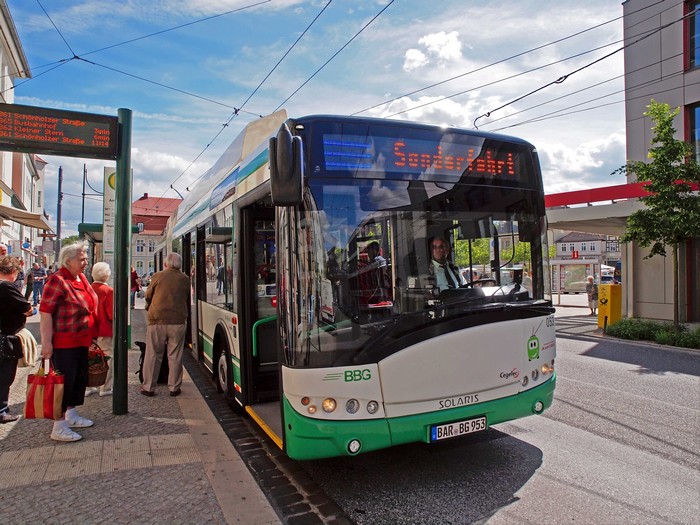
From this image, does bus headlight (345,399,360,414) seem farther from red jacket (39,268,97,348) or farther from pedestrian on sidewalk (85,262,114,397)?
pedestrian on sidewalk (85,262,114,397)

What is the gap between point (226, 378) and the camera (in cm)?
597

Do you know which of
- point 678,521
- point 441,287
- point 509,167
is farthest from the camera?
point 509,167

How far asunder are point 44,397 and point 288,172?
9.98 feet

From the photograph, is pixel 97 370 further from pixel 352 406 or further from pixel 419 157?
pixel 419 157

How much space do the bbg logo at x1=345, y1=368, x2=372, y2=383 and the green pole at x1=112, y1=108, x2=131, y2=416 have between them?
3217 mm

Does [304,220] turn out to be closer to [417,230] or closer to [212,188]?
[417,230]

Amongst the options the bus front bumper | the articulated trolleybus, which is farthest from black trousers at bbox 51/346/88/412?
the bus front bumper

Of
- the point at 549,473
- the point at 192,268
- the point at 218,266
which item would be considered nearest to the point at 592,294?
the point at 192,268

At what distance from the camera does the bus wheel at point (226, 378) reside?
581 cm

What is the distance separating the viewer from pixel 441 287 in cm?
393

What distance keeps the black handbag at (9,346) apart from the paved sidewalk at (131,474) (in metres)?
0.77

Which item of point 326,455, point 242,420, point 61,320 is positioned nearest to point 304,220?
point 326,455

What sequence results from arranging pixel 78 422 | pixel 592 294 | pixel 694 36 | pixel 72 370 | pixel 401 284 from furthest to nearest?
pixel 592 294 → pixel 694 36 → pixel 78 422 → pixel 72 370 → pixel 401 284

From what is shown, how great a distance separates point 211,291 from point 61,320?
2.24 metres
